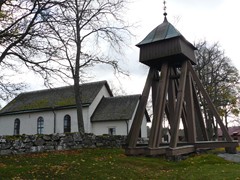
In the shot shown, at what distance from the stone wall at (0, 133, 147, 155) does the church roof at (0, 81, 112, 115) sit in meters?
10.5

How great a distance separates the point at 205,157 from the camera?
41.2ft

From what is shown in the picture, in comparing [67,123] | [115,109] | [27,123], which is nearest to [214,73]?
[115,109]

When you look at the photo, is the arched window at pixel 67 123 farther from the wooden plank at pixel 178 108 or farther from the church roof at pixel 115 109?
the wooden plank at pixel 178 108

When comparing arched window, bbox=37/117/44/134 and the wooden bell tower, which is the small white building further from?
the wooden bell tower

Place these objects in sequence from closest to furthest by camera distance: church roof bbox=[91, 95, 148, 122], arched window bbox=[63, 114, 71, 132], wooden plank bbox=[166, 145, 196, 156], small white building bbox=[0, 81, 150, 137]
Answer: wooden plank bbox=[166, 145, 196, 156]
church roof bbox=[91, 95, 148, 122]
small white building bbox=[0, 81, 150, 137]
arched window bbox=[63, 114, 71, 132]

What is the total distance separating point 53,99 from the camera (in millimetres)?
30750

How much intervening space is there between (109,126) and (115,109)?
1.82 m

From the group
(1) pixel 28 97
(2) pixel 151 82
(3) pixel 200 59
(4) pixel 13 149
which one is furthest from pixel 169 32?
(1) pixel 28 97

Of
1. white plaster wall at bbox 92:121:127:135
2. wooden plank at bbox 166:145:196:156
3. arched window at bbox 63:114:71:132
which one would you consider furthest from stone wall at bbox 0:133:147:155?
arched window at bbox 63:114:71:132

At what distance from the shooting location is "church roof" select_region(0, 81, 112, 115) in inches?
1123

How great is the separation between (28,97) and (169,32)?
24.7 metres

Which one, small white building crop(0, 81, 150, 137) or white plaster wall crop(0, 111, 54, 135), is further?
white plaster wall crop(0, 111, 54, 135)

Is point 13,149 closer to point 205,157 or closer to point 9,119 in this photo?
point 205,157

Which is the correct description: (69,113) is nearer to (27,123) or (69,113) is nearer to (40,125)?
(40,125)
